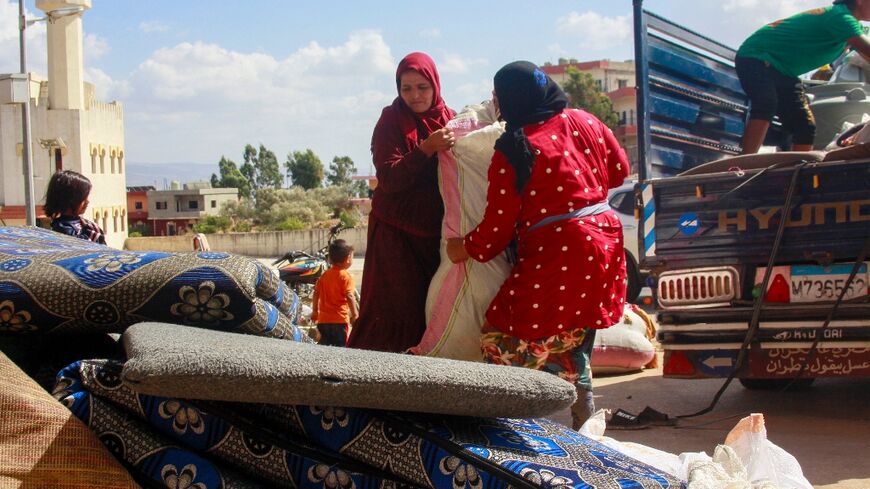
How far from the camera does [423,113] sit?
158 inches

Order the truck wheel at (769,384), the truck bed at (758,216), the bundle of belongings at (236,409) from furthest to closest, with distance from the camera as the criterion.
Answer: the truck wheel at (769,384) → the truck bed at (758,216) → the bundle of belongings at (236,409)

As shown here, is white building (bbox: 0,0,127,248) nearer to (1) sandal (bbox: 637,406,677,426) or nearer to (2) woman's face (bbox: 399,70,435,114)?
(1) sandal (bbox: 637,406,677,426)

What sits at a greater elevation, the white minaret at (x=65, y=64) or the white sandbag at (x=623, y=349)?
the white minaret at (x=65, y=64)

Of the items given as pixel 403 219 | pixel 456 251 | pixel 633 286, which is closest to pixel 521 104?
pixel 456 251

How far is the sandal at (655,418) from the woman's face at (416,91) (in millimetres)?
2236

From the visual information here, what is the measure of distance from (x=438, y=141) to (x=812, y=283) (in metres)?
2.14

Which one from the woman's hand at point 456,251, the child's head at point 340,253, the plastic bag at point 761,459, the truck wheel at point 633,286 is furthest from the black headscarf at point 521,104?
the truck wheel at point 633,286

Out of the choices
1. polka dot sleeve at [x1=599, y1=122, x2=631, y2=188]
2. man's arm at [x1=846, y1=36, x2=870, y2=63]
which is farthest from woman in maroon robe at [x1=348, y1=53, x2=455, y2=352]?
man's arm at [x1=846, y1=36, x2=870, y2=63]

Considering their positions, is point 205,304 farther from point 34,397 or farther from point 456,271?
point 456,271

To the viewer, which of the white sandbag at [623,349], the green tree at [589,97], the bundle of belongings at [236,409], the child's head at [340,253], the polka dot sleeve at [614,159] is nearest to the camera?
the bundle of belongings at [236,409]

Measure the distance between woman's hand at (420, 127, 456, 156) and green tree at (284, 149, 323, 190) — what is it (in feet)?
321

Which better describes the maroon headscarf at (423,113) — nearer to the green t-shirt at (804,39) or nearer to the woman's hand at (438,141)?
the woman's hand at (438,141)

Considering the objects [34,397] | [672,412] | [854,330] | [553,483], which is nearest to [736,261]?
[854,330]

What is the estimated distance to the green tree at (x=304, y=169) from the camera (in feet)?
331
